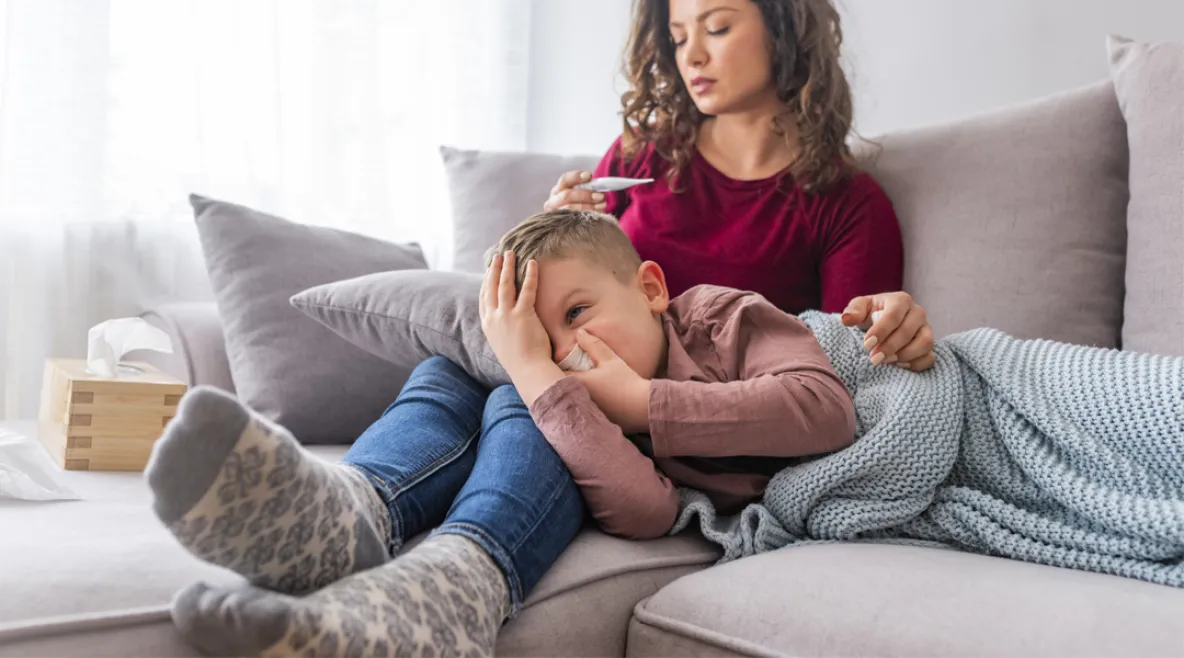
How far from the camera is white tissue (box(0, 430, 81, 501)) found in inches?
42.5

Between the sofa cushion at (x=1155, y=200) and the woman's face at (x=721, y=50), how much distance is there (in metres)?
0.53

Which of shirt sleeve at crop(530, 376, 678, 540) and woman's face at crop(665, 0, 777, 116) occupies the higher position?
woman's face at crop(665, 0, 777, 116)

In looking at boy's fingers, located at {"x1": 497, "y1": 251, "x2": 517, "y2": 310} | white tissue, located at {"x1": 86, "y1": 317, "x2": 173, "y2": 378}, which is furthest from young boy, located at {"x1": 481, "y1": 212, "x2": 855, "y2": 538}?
white tissue, located at {"x1": 86, "y1": 317, "x2": 173, "y2": 378}

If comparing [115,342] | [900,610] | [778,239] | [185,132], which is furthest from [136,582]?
[185,132]

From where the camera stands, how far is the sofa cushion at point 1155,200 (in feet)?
4.24

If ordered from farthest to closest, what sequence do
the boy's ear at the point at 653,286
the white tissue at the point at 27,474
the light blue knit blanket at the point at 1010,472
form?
the boy's ear at the point at 653,286 → the white tissue at the point at 27,474 → the light blue knit blanket at the point at 1010,472

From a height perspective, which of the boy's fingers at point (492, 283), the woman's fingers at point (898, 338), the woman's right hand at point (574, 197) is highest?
the woman's right hand at point (574, 197)

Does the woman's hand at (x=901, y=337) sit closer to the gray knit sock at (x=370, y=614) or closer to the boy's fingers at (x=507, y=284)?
the boy's fingers at (x=507, y=284)

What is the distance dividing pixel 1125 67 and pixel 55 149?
5.83 feet

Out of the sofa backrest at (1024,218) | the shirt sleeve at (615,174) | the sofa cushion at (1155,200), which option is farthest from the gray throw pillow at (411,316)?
the sofa cushion at (1155,200)

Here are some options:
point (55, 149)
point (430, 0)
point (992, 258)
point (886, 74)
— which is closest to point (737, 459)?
point (992, 258)

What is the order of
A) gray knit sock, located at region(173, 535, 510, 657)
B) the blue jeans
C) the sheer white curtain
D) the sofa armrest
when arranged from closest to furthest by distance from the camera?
gray knit sock, located at region(173, 535, 510, 657) → the blue jeans → the sofa armrest → the sheer white curtain

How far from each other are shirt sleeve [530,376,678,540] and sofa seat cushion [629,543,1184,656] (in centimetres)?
9

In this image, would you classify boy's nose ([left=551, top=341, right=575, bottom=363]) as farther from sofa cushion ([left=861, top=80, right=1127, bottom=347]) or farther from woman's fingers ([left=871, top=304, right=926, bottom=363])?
sofa cushion ([left=861, top=80, right=1127, bottom=347])
